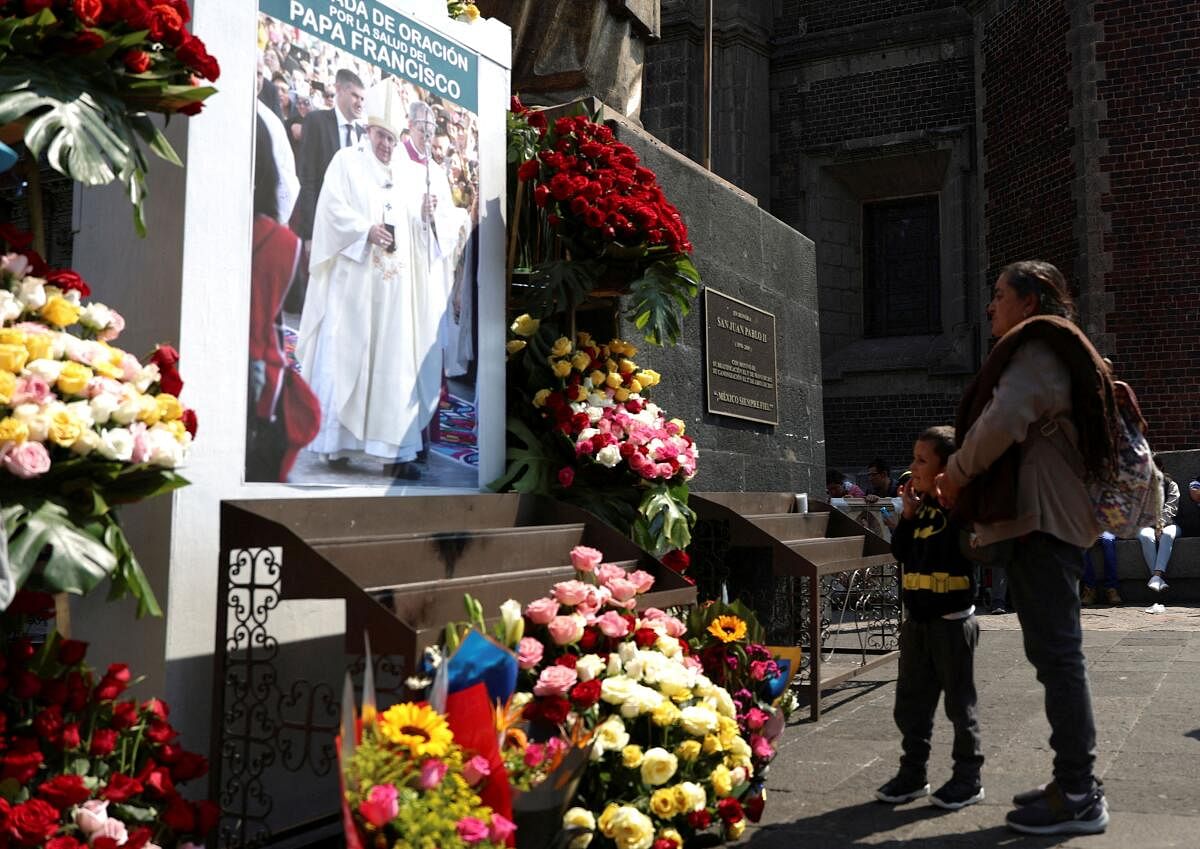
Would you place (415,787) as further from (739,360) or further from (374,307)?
(739,360)

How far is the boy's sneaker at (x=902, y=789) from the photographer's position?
14.6ft

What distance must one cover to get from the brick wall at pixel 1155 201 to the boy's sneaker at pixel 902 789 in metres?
12.8

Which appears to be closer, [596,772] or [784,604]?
[596,772]

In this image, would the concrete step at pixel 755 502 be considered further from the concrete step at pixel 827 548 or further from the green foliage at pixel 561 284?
the green foliage at pixel 561 284

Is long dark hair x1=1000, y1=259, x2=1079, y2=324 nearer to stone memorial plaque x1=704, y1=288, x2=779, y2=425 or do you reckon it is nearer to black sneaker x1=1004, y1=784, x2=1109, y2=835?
black sneaker x1=1004, y1=784, x2=1109, y2=835

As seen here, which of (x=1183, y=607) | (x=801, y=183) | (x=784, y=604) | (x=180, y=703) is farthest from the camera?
(x=801, y=183)

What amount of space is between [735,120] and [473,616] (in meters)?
17.7

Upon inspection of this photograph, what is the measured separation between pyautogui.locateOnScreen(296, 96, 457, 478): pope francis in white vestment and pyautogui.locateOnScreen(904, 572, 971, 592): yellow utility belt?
2.02 meters

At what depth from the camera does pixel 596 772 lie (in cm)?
355

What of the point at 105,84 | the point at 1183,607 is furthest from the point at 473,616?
the point at 1183,607

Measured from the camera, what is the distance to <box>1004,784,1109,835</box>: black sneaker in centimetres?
394

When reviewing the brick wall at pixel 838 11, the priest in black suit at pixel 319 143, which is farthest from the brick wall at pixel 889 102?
the priest in black suit at pixel 319 143

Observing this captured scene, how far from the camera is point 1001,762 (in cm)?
506

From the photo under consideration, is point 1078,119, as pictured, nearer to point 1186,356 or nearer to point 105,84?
point 1186,356
